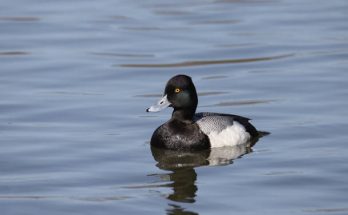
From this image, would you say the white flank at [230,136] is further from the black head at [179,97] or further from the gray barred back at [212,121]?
the black head at [179,97]

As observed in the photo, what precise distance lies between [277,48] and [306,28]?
5.87 feet

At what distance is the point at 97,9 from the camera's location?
2145 cm

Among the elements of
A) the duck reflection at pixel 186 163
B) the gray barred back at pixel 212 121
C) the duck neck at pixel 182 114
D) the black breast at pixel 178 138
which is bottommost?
the duck reflection at pixel 186 163

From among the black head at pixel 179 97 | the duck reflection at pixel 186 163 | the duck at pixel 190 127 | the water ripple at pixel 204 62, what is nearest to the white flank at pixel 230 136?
the duck at pixel 190 127

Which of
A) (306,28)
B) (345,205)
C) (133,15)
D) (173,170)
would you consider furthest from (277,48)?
(345,205)

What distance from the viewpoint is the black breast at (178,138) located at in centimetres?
1253

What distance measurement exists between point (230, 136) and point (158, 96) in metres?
2.37

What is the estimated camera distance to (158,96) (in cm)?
1495

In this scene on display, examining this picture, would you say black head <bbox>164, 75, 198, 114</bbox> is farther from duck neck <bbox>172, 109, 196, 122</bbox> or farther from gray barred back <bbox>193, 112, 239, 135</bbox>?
gray barred back <bbox>193, 112, 239, 135</bbox>

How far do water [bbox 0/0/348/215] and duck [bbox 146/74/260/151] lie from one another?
0.25 meters

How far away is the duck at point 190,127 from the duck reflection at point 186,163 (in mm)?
111

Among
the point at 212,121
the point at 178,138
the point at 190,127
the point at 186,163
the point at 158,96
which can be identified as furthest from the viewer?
the point at 158,96

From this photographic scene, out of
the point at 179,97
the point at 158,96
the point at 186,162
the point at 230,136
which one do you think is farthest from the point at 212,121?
the point at 158,96

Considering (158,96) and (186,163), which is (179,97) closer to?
(186,163)
